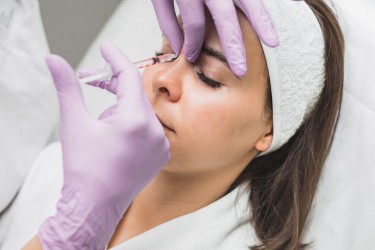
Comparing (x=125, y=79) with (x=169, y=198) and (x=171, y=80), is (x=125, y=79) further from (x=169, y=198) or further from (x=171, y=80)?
(x=169, y=198)

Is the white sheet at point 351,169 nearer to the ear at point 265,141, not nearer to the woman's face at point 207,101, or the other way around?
the ear at point 265,141

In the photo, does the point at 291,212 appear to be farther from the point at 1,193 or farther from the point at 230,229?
the point at 1,193

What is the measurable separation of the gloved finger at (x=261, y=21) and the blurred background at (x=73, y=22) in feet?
2.69

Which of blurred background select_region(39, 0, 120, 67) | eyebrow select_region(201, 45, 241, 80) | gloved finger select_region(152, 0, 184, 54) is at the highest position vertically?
gloved finger select_region(152, 0, 184, 54)

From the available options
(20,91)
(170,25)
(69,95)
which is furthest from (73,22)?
(69,95)

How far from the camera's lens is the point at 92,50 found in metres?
1.89

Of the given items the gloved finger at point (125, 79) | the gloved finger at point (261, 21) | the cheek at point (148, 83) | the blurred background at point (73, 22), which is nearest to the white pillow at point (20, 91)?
the blurred background at point (73, 22)

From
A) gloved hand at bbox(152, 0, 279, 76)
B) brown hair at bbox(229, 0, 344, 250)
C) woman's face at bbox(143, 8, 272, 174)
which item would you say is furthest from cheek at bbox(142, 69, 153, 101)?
brown hair at bbox(229, 0, 344, 250)

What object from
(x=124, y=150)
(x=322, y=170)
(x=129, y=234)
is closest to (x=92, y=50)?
(x=129, y=234)

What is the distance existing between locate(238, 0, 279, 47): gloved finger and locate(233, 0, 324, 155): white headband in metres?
0.06

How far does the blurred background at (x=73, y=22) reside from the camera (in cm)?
170

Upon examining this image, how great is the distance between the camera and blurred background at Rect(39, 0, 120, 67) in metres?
1.70

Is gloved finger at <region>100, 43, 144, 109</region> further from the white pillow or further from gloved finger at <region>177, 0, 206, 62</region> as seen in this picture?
the white pillow

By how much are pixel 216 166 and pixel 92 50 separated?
2.87ft
